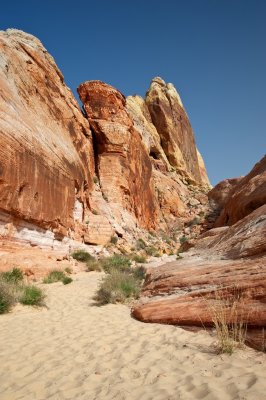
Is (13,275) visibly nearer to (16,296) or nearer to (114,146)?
(16,296)

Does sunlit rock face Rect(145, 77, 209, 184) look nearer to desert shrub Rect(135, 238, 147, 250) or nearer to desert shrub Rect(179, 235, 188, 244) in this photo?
desert shrub Rect(179, 235, 188, 244)

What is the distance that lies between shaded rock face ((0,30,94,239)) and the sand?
642cm

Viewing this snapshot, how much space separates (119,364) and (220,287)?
6.76ft

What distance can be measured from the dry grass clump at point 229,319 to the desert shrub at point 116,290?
13.0 feet

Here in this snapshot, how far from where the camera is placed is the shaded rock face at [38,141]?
1159 cm

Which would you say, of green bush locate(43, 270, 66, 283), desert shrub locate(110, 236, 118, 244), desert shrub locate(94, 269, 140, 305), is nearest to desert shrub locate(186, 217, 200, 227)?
desert shrub locate(110, 236, 118, 244)

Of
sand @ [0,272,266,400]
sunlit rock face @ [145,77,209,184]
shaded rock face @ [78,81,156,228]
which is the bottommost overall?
sand @ [0,272,266,400]

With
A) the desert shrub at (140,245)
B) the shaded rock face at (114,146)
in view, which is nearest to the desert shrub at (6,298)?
the desert shrub at (140,245)

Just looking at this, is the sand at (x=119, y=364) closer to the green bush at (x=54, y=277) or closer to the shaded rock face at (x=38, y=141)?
the green bush at (x=54, y=277)

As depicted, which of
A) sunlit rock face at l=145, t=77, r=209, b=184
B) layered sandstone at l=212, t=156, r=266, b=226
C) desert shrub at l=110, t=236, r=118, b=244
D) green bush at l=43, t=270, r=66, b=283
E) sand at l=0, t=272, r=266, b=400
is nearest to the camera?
sand at l=0, t=272, r=266, b=400

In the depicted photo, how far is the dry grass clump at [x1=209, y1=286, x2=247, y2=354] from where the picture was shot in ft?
13.1

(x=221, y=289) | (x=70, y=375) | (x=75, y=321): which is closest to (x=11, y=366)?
(x=70, y=375)

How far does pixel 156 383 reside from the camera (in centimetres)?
344

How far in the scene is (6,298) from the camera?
7.70m
